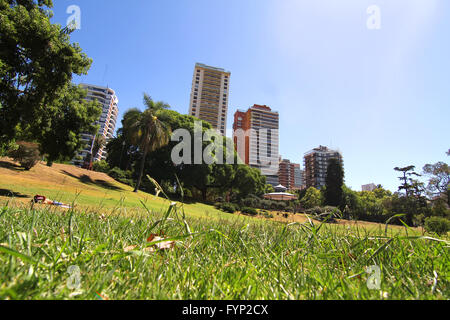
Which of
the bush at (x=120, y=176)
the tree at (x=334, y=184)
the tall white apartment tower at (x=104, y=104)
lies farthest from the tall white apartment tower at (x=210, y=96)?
the bush at (x=120, y=176)

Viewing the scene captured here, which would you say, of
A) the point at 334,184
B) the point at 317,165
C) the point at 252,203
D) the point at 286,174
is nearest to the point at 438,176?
the point at 334,184

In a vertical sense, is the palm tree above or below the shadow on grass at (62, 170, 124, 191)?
above

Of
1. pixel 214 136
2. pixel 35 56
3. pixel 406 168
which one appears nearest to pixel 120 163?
pixel 214 136

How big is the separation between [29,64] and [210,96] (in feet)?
302

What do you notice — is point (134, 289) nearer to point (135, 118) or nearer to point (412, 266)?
point (412, 266)

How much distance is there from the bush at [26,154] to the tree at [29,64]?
1050cm

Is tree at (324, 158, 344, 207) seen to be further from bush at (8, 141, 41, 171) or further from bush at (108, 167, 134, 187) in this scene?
bush at (8, 141, 41, 171)

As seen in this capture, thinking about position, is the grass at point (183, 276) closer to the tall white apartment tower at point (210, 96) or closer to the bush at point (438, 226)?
the bush at point (438, 226)

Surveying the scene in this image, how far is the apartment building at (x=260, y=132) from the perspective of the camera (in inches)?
4366

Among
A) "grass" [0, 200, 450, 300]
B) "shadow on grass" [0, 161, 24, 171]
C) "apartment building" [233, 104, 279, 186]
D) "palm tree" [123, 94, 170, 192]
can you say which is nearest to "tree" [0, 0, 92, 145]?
"shadow on grass" [0, 161, 24, 171]

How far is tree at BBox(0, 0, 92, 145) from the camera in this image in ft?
32.8

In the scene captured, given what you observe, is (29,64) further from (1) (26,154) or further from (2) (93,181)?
(2) (93,181)

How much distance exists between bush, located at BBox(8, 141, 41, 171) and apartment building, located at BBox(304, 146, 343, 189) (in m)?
123
